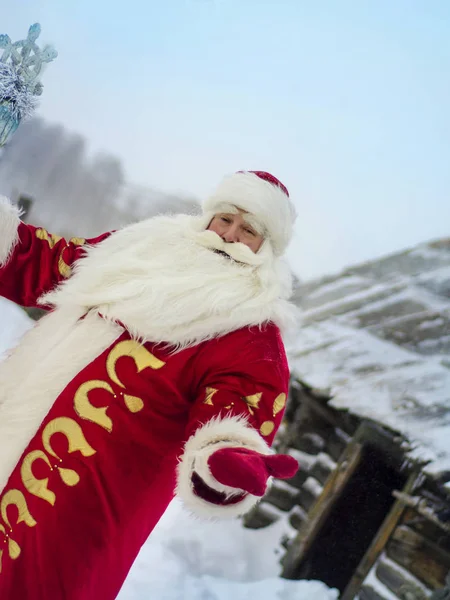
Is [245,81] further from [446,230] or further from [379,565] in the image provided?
[379,565]

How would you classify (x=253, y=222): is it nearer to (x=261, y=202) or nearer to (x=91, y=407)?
(x=261, y=202)

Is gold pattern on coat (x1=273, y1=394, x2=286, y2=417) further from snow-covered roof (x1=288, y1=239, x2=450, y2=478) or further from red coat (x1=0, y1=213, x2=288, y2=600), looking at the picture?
snow-covered roof (x1=288, y1=239, x2=450, y2=478)

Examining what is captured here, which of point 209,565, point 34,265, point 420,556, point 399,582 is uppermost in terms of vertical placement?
point 34,265

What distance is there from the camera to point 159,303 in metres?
0.92

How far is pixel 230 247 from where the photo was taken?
3.43 feet

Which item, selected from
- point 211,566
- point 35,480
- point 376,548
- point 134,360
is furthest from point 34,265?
point 376,548

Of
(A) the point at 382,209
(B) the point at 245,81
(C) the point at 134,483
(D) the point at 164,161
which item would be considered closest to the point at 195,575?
(C) the point at 134,483

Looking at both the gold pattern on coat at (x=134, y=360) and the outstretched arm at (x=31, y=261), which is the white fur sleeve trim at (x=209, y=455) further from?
the outstretched arm at (x=31, y=261)

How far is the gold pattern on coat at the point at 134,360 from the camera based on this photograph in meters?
0.89

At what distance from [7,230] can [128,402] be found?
524mm

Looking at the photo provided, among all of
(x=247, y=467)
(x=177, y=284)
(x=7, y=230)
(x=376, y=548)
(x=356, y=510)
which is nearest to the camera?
(x=247, y=467)

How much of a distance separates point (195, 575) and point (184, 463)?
85.0 inches

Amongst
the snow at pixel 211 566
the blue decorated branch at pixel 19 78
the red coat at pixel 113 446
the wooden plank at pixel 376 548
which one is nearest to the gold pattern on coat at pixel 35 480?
the red coat at pixel 113 446

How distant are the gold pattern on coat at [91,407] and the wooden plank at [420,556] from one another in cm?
238
